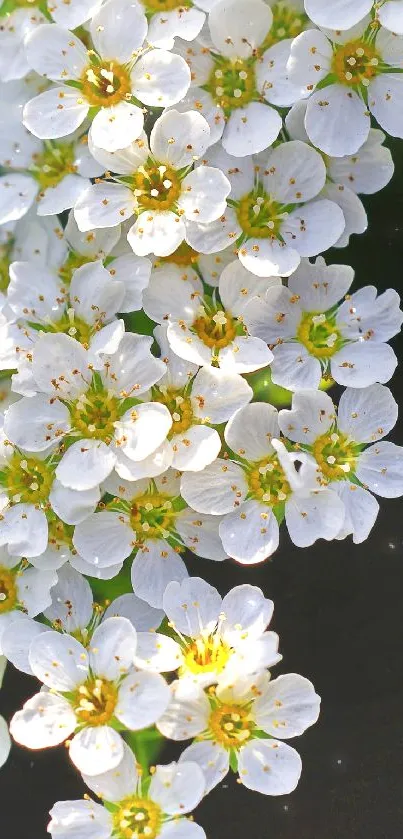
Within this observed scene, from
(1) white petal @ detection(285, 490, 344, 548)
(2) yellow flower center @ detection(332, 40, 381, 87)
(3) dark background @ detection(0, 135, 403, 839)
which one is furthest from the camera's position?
(3) dark background @ detection(0, 135, 403, 839)

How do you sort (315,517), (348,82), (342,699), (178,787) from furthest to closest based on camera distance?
(342,699)
(348,82)
(315,517)
(178,787)

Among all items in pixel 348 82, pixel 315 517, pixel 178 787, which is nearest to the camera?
pixel 178 787

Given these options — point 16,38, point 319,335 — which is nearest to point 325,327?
point 319,335

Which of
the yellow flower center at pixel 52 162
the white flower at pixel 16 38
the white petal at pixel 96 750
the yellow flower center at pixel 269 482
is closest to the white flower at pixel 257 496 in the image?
the yellow flower center at pixel 269 482

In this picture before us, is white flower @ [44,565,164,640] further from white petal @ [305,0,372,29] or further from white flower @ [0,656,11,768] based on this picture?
white petal @ [305,0,372,29]

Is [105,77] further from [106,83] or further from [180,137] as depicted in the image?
[180,137]

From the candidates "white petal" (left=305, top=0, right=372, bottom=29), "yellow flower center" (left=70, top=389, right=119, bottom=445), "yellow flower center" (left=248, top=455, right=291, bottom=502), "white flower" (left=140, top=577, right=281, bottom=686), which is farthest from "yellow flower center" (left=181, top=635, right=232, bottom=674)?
"white petal" (left=305, top=0, right=372, bottom=29)

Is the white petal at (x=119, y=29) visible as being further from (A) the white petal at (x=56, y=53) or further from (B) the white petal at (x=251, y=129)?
(B) the white petal at (x=251, y=129)
